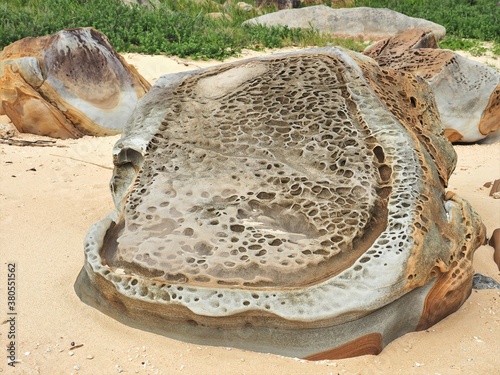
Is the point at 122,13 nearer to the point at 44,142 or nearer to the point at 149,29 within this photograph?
the point at 149,29

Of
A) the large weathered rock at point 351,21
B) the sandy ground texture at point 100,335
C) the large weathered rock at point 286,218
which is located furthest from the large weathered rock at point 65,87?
the large weathered rock at point 351,21

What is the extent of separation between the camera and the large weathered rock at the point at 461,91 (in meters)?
6.08

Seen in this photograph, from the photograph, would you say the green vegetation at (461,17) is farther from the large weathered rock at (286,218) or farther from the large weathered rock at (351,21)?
the large weathered rock at (286,218)

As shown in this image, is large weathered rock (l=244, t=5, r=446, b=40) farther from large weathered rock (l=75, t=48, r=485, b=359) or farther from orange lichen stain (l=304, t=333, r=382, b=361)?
orange lichen stain (l=304, t=333, r=382, b=361)

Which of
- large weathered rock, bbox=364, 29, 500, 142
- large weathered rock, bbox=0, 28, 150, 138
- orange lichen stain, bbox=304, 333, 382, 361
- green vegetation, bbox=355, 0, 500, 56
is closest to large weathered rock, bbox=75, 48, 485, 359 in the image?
orange lichen stain, bbox=304, 333, 382, 361

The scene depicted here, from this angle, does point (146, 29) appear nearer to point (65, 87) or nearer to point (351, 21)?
point (65, 87)

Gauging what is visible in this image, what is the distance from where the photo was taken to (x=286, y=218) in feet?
8.71

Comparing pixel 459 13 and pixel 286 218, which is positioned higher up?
pixel 286 218

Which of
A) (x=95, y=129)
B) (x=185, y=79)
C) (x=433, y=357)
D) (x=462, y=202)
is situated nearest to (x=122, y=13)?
(x=95, y=129)

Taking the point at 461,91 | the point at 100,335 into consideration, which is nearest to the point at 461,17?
the point at 461,91

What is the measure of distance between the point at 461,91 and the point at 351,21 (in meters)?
5.17

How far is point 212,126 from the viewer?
10.5 ft

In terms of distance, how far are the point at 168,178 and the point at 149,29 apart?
19.2 feet

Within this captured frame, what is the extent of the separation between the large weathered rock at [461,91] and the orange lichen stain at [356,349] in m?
4.16
